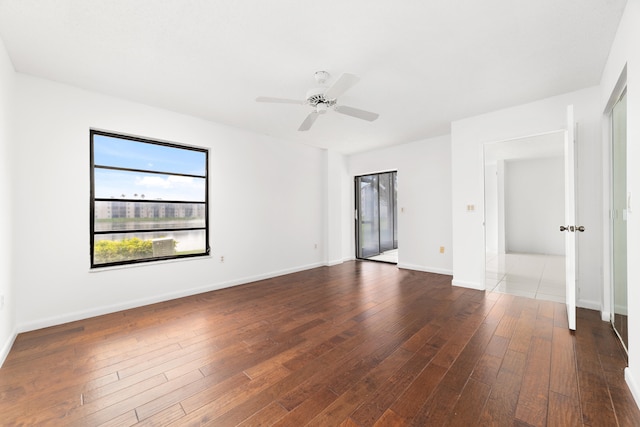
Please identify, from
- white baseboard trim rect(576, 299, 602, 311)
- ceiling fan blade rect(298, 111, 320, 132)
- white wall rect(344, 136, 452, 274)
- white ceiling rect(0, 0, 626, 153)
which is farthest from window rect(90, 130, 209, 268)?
white baseboard trim rect(576, 299, 602, 311)

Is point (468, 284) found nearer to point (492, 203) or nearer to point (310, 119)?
point (310, 119)

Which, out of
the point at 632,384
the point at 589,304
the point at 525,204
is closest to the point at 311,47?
the point at 632,384

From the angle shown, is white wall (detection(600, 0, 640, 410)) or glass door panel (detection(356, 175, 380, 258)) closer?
white wall (detection(600, 0, 640, 410))

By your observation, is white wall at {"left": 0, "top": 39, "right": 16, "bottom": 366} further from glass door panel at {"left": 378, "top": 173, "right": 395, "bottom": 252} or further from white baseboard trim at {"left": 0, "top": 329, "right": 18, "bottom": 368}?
glass door panel at {"left": 378, "top": 173, "right": 395, "bottom": 252}

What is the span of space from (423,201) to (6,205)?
215 inches

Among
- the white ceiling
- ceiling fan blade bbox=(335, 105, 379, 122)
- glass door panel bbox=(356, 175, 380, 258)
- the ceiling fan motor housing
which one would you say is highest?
the white ceiling

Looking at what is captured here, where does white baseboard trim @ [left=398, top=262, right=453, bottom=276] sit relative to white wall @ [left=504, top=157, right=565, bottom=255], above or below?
below

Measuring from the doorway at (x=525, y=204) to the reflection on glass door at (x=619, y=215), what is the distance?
2981mm

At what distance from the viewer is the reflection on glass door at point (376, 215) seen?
21.2ft

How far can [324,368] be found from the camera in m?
1.93

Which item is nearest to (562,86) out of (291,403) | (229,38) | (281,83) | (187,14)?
(281,83)

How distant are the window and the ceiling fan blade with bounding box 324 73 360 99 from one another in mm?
2442

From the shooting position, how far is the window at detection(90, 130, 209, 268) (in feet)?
10.2

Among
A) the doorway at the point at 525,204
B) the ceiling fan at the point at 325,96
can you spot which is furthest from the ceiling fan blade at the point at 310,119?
the doorway at the point at 525,204
